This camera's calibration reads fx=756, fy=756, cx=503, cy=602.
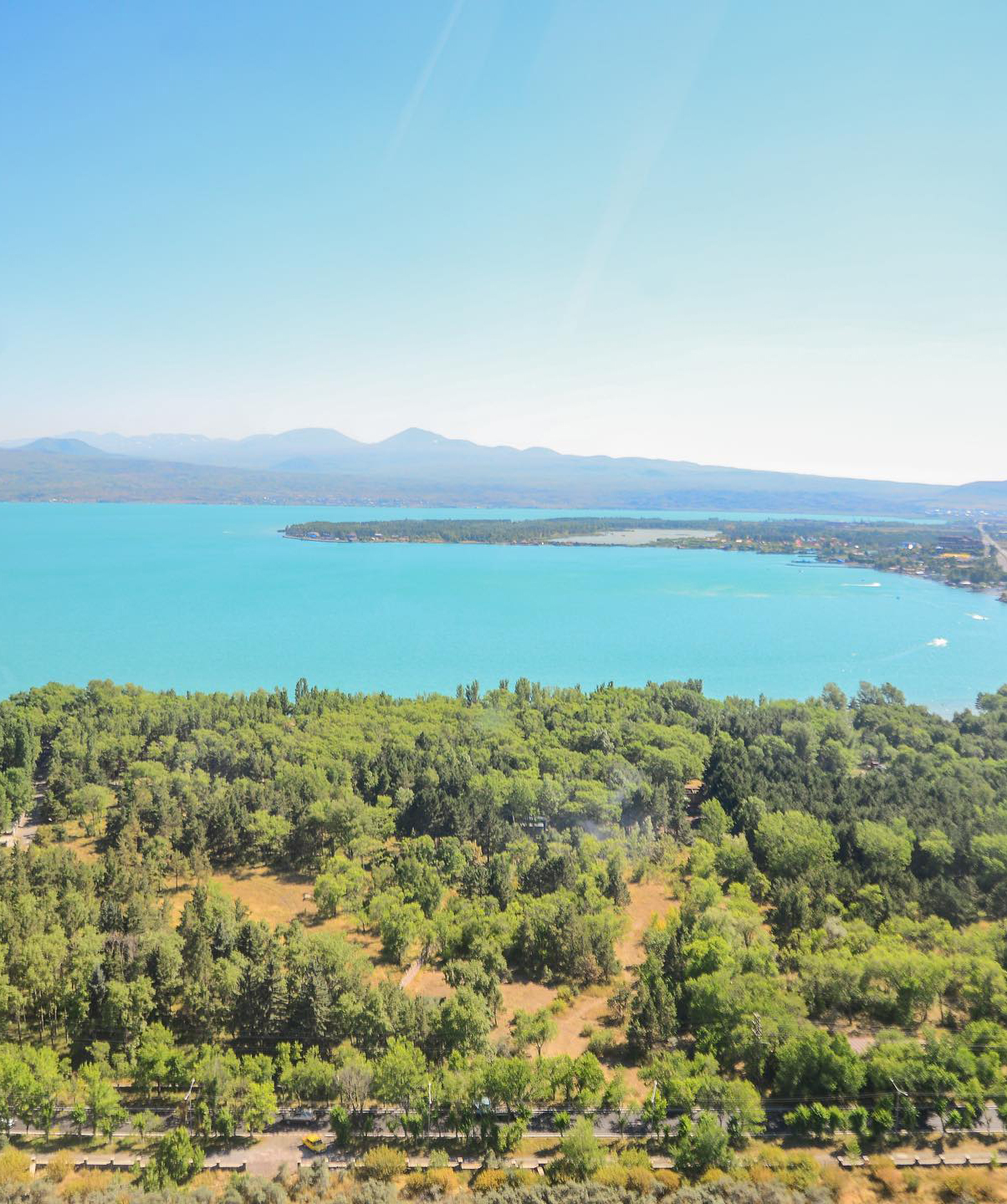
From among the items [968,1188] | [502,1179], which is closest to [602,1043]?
[502,1179]

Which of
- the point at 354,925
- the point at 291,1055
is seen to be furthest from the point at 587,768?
the point at 291,1055

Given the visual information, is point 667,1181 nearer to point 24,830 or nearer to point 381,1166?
point 381,1166

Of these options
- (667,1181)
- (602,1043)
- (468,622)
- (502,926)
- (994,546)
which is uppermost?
(994,546)

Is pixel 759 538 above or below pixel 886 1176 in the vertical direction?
above

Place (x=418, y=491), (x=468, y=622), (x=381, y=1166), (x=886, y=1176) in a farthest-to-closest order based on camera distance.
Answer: (x=418, y=491) < (x=468, y=622) < (x=381, y=1166) < (x=886, y=1176)

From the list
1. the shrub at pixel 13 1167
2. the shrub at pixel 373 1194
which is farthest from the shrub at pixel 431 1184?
the shrub at pixel 13 1167

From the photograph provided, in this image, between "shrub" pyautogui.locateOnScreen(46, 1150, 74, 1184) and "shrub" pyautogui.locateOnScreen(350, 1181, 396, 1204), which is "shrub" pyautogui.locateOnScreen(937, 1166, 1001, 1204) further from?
"shrub" pyautogui.locateOnScreen(46, 1150, 74, 1184)

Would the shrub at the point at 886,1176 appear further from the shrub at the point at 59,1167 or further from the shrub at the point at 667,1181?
the shrub at the point at 59,1167

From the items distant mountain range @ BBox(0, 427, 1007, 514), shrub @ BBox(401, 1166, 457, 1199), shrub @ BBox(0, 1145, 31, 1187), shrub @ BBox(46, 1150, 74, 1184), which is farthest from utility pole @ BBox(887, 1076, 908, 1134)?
distant mountain range @ BBox(0, 427, 1007, 514)
